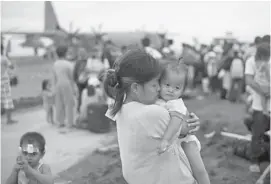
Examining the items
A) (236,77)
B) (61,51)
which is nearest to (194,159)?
(61,51)

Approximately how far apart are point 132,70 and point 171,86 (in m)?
0.20

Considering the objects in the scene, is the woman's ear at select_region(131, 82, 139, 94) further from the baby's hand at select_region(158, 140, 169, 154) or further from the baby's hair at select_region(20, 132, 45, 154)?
the baby's hair at select_region(20, 132, 45, 154)

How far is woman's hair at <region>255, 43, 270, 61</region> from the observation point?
143 inches

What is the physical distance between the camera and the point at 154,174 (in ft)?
4.91

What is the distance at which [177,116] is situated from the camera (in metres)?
1.43

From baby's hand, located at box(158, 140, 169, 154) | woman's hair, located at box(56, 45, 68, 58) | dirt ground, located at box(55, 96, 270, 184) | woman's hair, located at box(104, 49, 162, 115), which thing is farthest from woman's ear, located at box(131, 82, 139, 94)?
woman's hair, located at box(56, 45, 68, 58)

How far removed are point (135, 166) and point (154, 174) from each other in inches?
3.5

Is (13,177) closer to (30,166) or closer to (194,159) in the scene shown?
(30,166)

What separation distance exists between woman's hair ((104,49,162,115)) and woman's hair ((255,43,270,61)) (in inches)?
97.1

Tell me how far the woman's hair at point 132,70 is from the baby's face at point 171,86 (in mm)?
57

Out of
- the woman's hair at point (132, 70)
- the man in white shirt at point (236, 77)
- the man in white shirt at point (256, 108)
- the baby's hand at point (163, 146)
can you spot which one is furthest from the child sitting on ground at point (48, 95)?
the baby's hand at point (163, 146)

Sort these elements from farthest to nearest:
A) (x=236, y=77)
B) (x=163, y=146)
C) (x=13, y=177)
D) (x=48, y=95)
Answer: (x=236, y=77), (x=48, y=95), (x=13, y=177), (x=163, y=146)

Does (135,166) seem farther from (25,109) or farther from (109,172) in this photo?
(25,109)

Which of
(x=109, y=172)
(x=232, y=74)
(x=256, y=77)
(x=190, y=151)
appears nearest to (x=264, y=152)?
(x=256, y=77)
